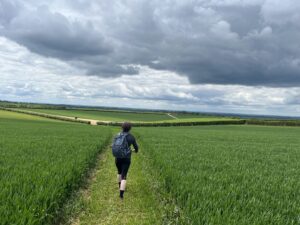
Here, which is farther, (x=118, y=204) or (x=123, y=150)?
(x=123, y=150)

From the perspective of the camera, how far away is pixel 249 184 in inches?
372

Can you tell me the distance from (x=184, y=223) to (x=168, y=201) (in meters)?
1.94

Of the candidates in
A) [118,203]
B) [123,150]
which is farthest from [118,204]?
[123,150]

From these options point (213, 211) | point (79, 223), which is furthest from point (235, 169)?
point (79, 223)

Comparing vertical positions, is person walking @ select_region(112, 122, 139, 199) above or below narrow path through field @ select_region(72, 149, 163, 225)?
above

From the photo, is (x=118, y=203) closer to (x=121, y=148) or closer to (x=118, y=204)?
(x=118, y=204)

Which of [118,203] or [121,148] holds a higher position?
[121,148]

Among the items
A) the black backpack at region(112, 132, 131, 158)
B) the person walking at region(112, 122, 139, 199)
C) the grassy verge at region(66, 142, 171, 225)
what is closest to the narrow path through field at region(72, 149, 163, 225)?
the grassy verge at region(66, 142, 171, 225)

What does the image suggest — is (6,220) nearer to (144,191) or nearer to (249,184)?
(144,191)

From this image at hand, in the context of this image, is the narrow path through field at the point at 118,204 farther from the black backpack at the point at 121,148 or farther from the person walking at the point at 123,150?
the black backpack at the point at 121,148

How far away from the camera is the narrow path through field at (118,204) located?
7176 mm

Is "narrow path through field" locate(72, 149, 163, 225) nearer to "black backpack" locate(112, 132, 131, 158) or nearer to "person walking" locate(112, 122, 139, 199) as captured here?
"person walking" locate(112, 122, 139, 199)

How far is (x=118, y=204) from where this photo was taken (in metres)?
8.48

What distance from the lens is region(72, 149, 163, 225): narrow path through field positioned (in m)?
7.18
